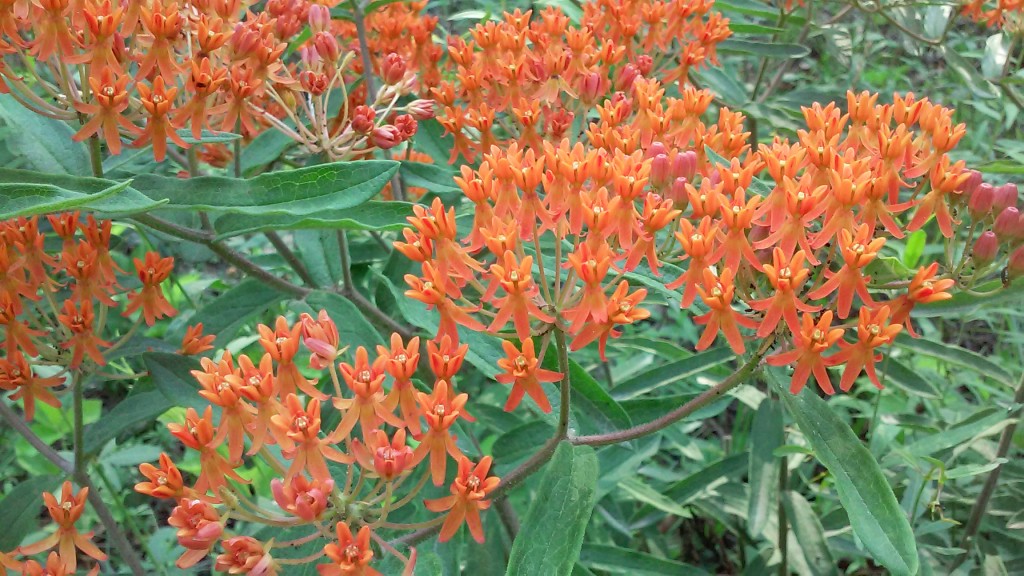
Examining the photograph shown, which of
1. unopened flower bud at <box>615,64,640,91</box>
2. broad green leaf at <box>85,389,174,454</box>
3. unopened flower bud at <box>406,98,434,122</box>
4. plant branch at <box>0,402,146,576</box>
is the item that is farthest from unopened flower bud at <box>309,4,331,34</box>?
plant branch at <box>0,402,146,576</box>

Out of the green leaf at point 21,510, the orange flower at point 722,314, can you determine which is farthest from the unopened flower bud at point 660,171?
the green leaf at point 21,510

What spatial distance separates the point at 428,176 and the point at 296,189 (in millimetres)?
683

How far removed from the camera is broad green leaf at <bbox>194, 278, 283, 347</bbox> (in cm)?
239

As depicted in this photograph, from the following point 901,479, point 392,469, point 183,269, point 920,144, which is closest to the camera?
point 392,469

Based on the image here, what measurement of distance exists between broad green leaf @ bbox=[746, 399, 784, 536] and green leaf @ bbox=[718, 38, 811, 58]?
1.15 meters

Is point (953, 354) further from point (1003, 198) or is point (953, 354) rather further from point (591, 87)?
point (591, 87)

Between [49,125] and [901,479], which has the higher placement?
[49,125]

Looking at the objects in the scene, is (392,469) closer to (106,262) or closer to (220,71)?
(220,71)

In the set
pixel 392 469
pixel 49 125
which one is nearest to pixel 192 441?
pixel 392 469

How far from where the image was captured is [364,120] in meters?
2.12

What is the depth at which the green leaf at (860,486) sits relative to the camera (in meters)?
1.51

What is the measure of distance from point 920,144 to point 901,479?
1.34m

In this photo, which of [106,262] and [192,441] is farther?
[106,262]

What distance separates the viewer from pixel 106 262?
215 cm
